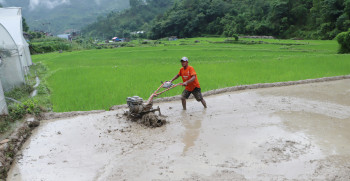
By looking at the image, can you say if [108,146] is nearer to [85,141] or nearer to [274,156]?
[85,141]

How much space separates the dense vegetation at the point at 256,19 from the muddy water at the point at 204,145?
2423 cm

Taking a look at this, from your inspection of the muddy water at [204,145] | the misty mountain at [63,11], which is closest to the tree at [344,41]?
the muddy water at [204,145]

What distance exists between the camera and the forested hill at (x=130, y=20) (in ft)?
225

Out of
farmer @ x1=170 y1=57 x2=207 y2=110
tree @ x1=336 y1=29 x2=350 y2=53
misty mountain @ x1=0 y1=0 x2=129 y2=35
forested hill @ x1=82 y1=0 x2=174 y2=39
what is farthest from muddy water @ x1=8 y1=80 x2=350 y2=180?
misty mountain @ x1=0 y1=0 x2=129 y2=35

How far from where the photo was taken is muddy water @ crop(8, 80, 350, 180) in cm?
346

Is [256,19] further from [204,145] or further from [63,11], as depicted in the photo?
[63,11]

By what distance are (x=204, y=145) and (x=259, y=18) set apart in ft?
124

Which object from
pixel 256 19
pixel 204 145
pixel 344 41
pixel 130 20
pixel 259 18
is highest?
pixel 130 20

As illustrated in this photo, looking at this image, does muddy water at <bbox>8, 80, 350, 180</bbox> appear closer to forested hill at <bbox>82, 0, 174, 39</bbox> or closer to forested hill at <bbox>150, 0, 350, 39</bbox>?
forested hill at <bbox>150, 0, 350, 39</bbox>

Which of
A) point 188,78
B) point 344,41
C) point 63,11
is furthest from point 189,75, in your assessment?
point 63,11

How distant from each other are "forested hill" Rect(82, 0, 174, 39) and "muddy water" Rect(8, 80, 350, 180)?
60902 millimetres

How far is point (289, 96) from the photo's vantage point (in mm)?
6996

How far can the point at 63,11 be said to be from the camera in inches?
4427

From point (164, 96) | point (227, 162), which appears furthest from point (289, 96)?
point (227, 162)
